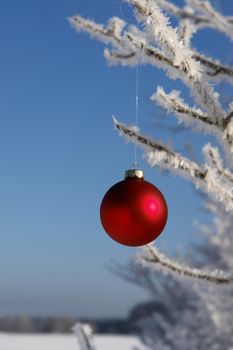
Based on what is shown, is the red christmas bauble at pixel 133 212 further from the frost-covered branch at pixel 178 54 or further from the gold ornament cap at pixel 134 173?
the frost-covered branch at pixel 178 54

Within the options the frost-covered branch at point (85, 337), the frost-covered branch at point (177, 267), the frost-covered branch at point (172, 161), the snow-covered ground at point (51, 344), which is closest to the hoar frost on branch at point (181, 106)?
the frost-covered branch at point (172, 161)

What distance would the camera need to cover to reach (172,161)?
1985mm

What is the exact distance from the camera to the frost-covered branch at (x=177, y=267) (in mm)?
2381

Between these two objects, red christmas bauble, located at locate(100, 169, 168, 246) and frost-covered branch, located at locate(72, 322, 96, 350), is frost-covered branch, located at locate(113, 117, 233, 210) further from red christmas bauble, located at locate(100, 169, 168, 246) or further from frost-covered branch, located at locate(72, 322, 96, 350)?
frost-covered branch, located at locate(72, 322, 96, 350)

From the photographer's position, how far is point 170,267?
2.48 metres

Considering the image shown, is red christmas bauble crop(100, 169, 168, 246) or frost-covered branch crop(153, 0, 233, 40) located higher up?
frost-covered branch crop(153, 0, 233, 40)

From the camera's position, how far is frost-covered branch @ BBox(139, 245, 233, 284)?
2.38m

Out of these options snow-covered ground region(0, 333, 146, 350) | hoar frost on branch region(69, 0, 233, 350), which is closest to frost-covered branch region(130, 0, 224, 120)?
hoar frost on branch region(69, 0, 233, 350)

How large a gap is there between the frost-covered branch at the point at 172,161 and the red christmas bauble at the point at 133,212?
3.9 inches

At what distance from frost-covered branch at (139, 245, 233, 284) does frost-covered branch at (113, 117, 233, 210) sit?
0.47 m

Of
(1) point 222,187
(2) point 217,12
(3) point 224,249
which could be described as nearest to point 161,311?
(3) point 224,249

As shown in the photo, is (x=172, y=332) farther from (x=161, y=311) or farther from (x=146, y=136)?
(x=146, y=136)

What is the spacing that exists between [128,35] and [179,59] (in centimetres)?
22

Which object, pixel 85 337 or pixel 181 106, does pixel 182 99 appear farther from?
pixel 85 337
